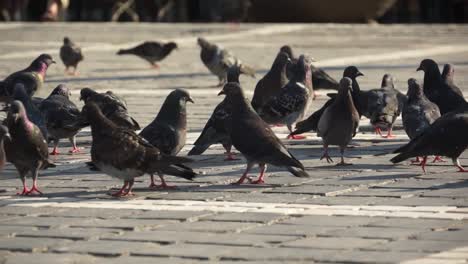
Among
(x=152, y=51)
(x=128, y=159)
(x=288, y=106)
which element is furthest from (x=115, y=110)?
(x=152, y=51)

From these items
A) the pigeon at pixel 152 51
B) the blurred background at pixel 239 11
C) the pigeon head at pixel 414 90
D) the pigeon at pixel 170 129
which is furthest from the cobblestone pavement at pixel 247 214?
the blurred background at pixel 239 11

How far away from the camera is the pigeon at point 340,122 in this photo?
11.8m

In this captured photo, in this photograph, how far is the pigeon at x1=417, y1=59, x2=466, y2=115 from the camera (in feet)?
42.7

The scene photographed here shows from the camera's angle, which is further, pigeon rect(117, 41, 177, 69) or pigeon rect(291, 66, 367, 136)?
pigeon rect(117, 41, 177, 69)

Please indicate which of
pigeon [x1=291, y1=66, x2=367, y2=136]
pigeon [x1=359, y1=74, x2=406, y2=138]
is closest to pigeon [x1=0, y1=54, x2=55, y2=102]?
pigeon [x1=291, y1=66, x2=367, y2=136]

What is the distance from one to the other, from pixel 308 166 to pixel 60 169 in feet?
6.64

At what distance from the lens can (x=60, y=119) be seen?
1247 centimetres

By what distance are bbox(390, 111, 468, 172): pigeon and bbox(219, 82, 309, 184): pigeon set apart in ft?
3.36

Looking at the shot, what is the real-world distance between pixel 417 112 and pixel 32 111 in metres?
3.22

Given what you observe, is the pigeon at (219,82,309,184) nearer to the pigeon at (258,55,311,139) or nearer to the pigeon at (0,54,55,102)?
the pigeon at (258,55,311,139)

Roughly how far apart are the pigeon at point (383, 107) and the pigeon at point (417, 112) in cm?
39

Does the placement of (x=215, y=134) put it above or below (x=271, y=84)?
above

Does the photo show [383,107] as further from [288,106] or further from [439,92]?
[288,106]

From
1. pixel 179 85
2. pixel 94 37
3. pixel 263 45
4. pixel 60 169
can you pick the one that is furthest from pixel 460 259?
pixel 94 37
